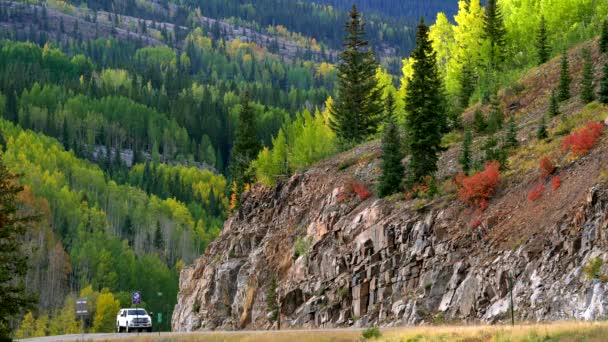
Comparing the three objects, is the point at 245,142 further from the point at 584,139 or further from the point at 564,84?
the point at 584,139

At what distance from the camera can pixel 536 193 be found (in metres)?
50.6

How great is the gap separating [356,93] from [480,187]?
37.4m

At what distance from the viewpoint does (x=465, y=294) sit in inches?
1900

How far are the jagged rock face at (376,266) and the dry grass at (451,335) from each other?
19.7ft

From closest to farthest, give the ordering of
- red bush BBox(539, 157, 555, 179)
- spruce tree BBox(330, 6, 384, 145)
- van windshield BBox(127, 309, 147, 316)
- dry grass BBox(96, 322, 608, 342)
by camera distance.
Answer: dry grass BBox(96, 322, 608, 342) < red bush BBox(539, 157, 555, 179) < van windshield BBox(127, 309, 147, 316) < spruce tree BBox(330, 6, 384, 145)

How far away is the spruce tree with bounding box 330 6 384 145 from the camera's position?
89.1 metres

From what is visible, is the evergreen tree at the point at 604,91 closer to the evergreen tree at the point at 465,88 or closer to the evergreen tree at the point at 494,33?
the evergreen tree at the point at 465,88

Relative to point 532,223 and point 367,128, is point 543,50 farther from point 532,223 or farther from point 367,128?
point 532,223

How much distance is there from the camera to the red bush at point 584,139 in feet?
169

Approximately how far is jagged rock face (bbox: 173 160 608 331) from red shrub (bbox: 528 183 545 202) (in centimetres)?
301

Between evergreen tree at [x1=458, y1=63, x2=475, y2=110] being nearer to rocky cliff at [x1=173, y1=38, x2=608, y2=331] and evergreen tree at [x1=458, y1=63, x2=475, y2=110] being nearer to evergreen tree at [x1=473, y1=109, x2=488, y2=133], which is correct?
rocky cliff at [x1=173, y1=38, x2=608, y2=331]

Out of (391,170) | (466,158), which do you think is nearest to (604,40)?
(466,158)

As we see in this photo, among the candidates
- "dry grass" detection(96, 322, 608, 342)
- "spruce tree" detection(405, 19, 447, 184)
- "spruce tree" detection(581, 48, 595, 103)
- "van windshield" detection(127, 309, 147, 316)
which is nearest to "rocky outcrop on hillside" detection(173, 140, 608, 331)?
"spruce tree" detection(405, 19, 447, 184)

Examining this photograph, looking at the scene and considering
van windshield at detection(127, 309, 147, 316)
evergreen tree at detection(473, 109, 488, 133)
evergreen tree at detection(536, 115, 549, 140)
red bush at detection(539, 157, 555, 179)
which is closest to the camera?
red bush at detection(539, 157, 555, 179)
